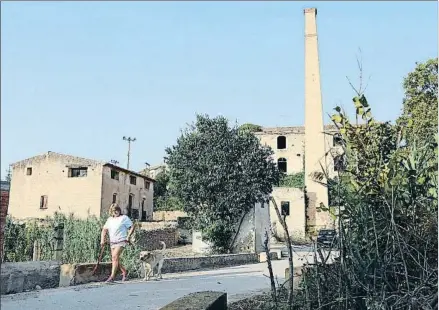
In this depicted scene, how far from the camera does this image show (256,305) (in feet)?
20.6

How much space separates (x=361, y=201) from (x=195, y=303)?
2.06 metres

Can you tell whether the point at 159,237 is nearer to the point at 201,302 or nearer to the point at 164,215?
the point at 164,215

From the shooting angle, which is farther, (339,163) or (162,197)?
(162,197)

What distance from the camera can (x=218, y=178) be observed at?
24391 millimetres

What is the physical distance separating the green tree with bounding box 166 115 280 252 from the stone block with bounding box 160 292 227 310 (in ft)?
61.7

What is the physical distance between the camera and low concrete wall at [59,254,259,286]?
10180mm

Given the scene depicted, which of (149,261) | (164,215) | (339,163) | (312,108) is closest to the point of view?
(339,163)

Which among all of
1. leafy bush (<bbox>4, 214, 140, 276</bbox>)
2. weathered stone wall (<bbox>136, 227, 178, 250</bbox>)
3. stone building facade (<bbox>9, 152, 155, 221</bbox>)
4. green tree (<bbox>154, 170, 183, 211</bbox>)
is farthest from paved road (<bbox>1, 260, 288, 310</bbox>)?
green tree (<bbox>154, 170, 183, 211</bbox>)

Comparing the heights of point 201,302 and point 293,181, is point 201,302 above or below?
below

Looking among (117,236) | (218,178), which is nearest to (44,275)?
(117,236)

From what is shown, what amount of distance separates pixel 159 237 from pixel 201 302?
24822 mm

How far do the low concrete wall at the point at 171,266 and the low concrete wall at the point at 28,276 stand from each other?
8.8 inches

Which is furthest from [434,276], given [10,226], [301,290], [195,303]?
[10,226]

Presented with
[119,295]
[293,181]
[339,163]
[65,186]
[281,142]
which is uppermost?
[281,142]
